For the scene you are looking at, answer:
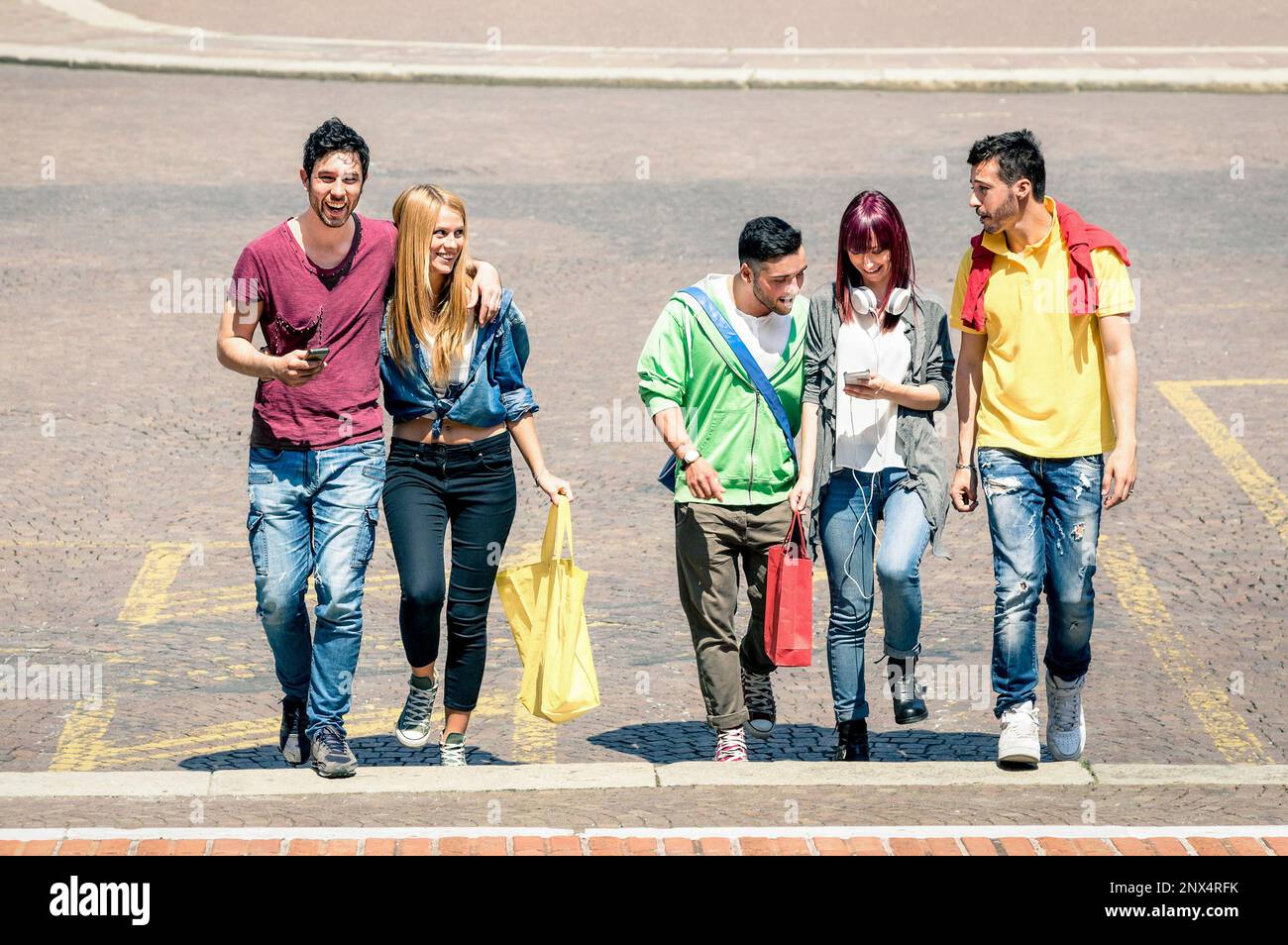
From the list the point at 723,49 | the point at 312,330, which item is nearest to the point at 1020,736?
the point at 312,330

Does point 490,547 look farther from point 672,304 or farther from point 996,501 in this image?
point 996,501

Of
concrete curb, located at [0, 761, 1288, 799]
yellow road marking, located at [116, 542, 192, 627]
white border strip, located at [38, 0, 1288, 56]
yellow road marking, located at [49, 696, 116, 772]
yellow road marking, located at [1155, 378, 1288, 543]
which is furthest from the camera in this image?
white border strip, located at [38, 0, 1288, 56]

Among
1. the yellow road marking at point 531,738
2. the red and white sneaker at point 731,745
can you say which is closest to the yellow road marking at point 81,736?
the yellow road marking at point 531,738

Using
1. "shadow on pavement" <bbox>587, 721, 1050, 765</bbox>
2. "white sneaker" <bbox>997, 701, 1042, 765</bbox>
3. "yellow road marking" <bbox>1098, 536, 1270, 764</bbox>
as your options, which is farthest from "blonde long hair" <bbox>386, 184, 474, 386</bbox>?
"yellow road marking" <bbox>1098, 536, 1270, 764</bbox>

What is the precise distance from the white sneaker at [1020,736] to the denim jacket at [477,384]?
1.90 metres

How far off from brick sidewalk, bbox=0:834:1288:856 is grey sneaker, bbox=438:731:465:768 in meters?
0.99

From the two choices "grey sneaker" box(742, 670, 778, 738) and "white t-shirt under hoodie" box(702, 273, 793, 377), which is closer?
"white t-shirt under hoodie" box(702, 273, 793, 377)

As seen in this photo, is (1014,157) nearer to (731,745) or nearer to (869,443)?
(869,443)

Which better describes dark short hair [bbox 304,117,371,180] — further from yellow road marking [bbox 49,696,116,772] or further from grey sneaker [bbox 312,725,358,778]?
yellow road marking [bbox 49,696,116,772]

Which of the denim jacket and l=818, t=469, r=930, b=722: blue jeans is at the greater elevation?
the denim jacket

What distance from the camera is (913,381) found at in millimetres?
6512

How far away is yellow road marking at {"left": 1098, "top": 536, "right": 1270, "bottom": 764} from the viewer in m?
7.02

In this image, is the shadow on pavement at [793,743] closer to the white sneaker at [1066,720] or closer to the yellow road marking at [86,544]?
the white sneaker at [1066,720]

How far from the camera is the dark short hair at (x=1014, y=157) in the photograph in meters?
6.16
